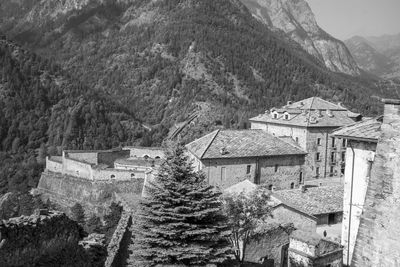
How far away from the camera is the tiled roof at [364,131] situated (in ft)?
52.9

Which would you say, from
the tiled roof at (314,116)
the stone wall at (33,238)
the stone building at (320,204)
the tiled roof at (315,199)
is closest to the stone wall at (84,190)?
the tiled roof at (314,116)

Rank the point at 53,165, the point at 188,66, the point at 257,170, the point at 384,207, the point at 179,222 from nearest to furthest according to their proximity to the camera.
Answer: the point at 384,207
the point at 179,222
the point at 257,170
the point at 53,165
the point at 188,66

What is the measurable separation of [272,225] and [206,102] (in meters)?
81.0

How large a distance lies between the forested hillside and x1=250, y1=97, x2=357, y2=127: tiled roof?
3812 cm

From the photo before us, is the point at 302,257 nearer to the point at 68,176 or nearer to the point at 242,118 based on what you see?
the point at 68,176

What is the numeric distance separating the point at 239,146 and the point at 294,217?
523 inches

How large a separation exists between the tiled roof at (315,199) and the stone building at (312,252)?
311 inches

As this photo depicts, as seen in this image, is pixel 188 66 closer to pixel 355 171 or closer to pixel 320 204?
pixel 320 204

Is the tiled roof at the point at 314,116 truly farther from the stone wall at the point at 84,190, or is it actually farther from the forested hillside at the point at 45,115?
the forested hillside at the point at 45,115

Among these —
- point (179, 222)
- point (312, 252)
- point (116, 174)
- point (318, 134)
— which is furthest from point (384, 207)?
point (116, 174)

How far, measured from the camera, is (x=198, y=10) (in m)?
141

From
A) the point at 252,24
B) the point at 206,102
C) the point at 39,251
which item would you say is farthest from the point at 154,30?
the point at 39,251

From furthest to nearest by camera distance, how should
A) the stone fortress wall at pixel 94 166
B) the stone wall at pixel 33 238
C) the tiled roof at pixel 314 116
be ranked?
the stone fortress wall at pixel 94 166 → the tiled roof at pixel 314 116 → the stone wall at pixel 33 238

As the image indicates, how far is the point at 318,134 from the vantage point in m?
46.0
